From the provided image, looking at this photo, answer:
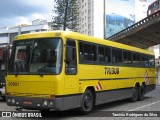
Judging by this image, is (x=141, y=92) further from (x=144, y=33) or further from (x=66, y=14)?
(x=144, y=33)

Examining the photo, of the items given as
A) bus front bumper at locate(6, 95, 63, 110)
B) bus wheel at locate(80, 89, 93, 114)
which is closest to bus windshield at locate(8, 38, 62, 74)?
bus front bumper at locate(6, 95, 63, 110)

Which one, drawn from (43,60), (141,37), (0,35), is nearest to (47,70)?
(43,60)

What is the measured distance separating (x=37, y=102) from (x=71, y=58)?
1.82 meters

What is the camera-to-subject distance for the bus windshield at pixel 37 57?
11266mm

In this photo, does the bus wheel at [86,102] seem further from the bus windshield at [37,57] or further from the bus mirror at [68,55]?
the bus windshield at [37,57]

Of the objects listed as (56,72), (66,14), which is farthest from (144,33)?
(56,72)

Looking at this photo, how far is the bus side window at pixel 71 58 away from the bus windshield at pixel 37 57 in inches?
14.2

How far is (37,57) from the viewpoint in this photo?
11523 mm

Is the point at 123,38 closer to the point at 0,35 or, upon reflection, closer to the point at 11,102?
the point at 11,102

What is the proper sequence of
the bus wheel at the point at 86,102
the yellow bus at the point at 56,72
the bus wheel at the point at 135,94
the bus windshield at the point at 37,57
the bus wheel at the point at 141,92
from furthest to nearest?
the bus wheel at the point at 141,92 < the bus wheel at the point at 135,94 < the bus wheel at the point at 86,102 < the bus windshield at the point at 37,57 < the yellow bus at the point at 56,72

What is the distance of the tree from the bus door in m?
28.8

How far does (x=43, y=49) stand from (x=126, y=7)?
499 ft

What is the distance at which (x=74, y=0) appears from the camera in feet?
136

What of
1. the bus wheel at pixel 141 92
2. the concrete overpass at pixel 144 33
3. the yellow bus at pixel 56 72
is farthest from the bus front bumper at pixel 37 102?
the concrete overpass at pixel 144 33
